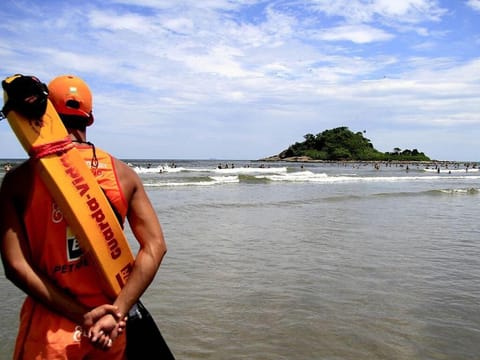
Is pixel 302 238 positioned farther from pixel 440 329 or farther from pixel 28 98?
pixel 28 98

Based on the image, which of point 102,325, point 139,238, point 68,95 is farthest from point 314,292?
point 68,95

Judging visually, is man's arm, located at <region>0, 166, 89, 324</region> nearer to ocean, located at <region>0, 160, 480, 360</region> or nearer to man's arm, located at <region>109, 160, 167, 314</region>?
man's arm, located at <region>109, 160, 167, 314</region>

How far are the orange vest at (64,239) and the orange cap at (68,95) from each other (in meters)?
0.16

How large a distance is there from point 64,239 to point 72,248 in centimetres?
5

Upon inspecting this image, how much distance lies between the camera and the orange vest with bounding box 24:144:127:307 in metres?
1.90

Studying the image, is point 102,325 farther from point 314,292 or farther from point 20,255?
point 314,292

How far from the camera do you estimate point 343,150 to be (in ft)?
414

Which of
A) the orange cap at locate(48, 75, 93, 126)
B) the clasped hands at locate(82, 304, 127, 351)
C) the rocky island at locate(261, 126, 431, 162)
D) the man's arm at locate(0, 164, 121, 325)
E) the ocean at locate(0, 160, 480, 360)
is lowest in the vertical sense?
the ocean at locate(0, 160, 480, 360)

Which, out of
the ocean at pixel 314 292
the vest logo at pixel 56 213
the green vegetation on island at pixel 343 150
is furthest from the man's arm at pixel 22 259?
the green vegetation on island at pixel 343 150

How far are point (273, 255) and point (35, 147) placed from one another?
6.87m

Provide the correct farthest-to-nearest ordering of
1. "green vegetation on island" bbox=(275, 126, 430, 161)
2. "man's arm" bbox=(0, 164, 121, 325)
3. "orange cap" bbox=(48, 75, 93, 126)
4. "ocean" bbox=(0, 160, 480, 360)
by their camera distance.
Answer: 1. "green vegetation on island" bbox=(275, 126, 430, 161)
2. "ocean" bbox=(0, 160, 480, 360)
3. "orange cap" bbox=(48, 75, 93, 126)
4. "man's arm" bbox=(0, 164, 121, 325)

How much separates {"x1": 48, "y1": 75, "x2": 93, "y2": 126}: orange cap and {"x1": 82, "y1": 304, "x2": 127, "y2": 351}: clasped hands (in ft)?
2.84

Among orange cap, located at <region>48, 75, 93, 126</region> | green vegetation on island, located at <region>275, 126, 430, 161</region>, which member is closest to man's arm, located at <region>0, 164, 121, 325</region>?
orange cap, located at <region>48, 75, 93, 126</region>

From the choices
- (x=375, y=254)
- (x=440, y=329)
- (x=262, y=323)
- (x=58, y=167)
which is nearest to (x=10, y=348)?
(x=262, y=323)
